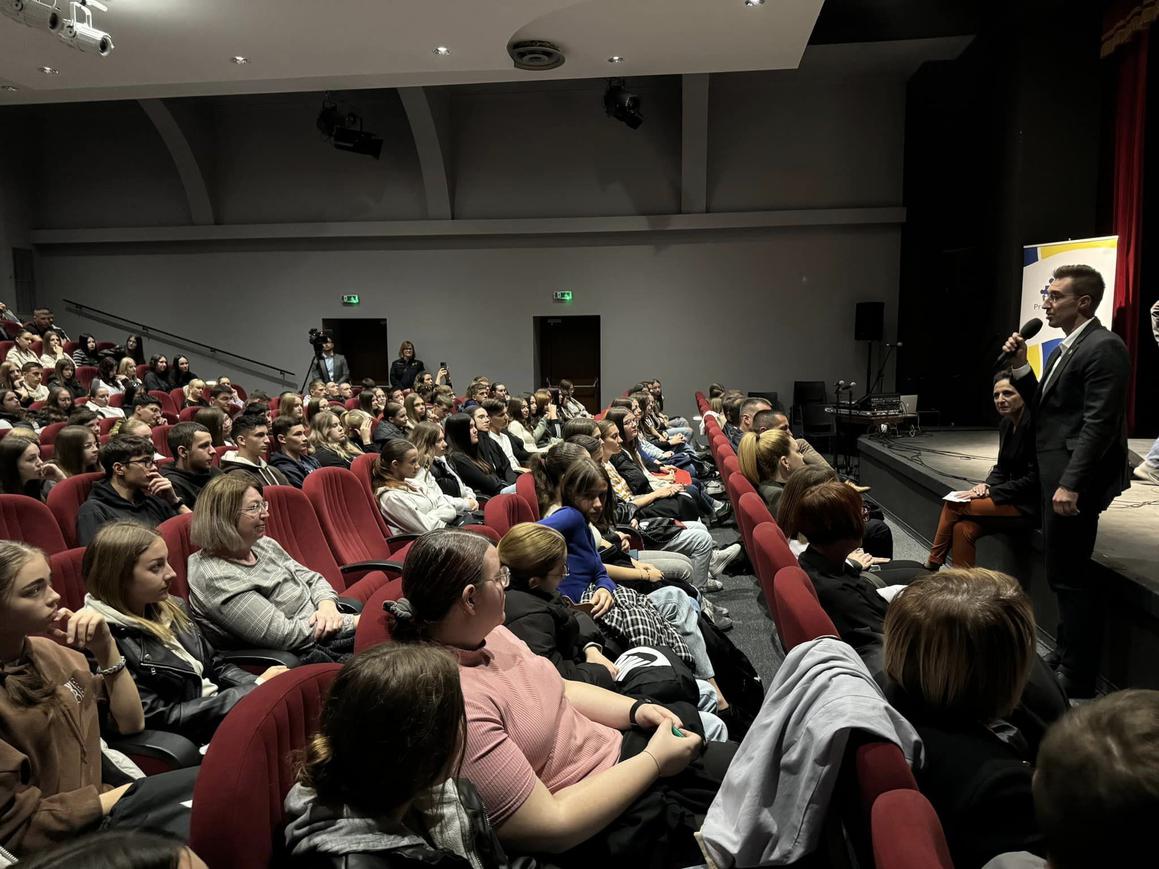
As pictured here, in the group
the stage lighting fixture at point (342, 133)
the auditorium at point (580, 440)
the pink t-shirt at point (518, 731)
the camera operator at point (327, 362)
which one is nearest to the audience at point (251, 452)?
the auditorium at point (580, 440)

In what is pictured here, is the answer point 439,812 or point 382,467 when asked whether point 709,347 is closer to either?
point 382,467

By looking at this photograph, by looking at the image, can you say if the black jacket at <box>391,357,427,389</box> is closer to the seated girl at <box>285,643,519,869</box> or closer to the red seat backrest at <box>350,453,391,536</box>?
the red seat backrest at <box>350,453,391,536</box>

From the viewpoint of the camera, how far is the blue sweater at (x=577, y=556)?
2.74 m

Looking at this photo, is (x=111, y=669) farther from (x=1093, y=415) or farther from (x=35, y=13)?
(x=35, y=13)

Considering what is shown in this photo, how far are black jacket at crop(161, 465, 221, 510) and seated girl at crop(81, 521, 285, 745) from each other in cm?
171

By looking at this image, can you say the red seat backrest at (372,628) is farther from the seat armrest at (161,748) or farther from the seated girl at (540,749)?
the seat armrest at (161,748)

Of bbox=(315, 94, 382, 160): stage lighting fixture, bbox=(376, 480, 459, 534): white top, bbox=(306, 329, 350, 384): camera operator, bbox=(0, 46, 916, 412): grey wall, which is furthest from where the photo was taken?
bbox=(0, 46, 916, 412): grey wall

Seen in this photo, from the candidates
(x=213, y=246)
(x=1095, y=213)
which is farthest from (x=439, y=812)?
(x=213, y=246)

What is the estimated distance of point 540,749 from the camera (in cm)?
150

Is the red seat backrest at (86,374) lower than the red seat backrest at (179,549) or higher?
higher

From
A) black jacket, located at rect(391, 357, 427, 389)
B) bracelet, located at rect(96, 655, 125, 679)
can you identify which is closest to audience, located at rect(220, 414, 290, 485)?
bracelet, located at rect(96, 655, 125, 679)

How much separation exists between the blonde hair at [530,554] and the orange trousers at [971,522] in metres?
2.48

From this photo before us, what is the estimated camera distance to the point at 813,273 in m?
11.3

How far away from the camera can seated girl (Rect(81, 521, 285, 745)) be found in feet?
6.26
